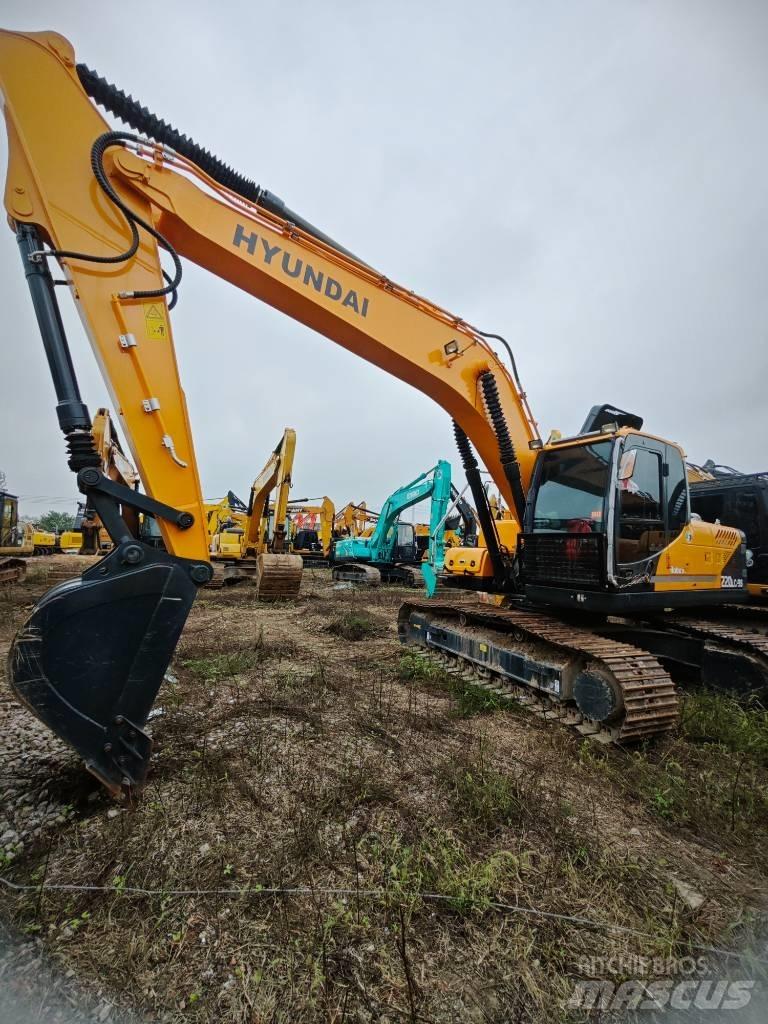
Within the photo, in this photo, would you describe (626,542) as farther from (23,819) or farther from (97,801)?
(23,819)

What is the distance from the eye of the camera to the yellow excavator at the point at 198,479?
2.51 m

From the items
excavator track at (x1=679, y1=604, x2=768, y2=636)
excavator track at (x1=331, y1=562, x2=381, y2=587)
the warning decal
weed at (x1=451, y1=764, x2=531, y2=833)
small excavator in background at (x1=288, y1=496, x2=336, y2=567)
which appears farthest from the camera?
small excavator in background at (x1=288, y1=496, x2=336, y2=567)

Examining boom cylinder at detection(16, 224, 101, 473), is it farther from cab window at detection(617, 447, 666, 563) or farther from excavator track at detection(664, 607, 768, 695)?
excavator track at detection(664, 607, 768, 695)

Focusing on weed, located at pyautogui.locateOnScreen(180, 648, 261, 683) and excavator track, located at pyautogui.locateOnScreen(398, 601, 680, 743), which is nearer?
excavator track, located at pyautogui.locateOnScreen(398, 601, 680, 743)

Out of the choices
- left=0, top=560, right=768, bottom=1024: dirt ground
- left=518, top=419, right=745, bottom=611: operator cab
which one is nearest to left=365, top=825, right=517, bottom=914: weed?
left=0, top=560, right=768, bottom=1024: dirt ground

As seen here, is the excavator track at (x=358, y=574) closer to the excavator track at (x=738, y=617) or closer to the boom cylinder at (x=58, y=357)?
the excavator track at (x=738, y=617)

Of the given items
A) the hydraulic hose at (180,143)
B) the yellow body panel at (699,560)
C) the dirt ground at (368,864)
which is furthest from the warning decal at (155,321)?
the yellow body panel at (699,560)

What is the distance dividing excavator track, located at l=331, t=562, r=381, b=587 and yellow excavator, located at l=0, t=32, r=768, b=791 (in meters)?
9.31

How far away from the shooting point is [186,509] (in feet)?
9.73

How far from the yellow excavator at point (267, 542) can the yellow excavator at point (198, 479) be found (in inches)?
207

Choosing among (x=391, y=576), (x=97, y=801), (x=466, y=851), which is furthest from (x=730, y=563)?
(x=391, y=576)

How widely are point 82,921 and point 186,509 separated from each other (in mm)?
1974

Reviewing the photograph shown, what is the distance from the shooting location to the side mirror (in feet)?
13.0

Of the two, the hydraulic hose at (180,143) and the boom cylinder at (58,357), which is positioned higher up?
the hydraulic hose at (180,143)
